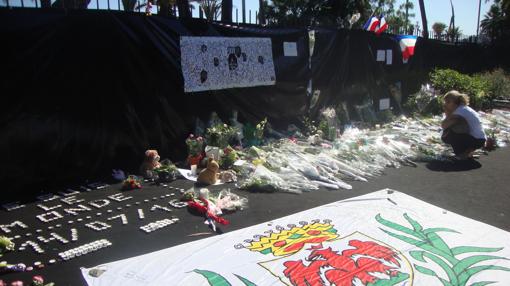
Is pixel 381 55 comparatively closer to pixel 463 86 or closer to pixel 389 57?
pixel 389 57

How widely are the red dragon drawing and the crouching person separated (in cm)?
350

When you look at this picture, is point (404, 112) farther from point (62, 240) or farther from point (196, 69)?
point (62, 240)

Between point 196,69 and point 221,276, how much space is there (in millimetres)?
3618

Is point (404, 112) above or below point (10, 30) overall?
below

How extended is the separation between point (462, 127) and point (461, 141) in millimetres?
206

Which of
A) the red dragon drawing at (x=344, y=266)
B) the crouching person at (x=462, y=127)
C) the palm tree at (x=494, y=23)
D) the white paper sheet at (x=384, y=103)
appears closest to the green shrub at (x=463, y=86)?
the white paper sheet at (x=384, y=103)

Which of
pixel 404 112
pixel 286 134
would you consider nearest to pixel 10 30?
pixel 286 134

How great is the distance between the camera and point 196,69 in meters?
5.61

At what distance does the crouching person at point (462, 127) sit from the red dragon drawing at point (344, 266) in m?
3.50

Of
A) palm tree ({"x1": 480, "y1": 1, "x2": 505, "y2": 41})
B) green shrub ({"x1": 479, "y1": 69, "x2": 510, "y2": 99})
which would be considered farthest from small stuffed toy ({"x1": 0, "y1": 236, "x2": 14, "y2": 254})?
palm tree ({"x1": 480, "y1": 1, "x2": 505, "y2": 41})

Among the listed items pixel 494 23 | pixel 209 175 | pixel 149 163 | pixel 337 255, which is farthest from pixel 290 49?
pixel 494 23

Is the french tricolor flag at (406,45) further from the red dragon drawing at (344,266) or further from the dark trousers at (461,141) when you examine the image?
the red dragon drawing at (344,266)

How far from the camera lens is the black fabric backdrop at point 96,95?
4.24 m

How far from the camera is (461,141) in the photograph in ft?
18.8
